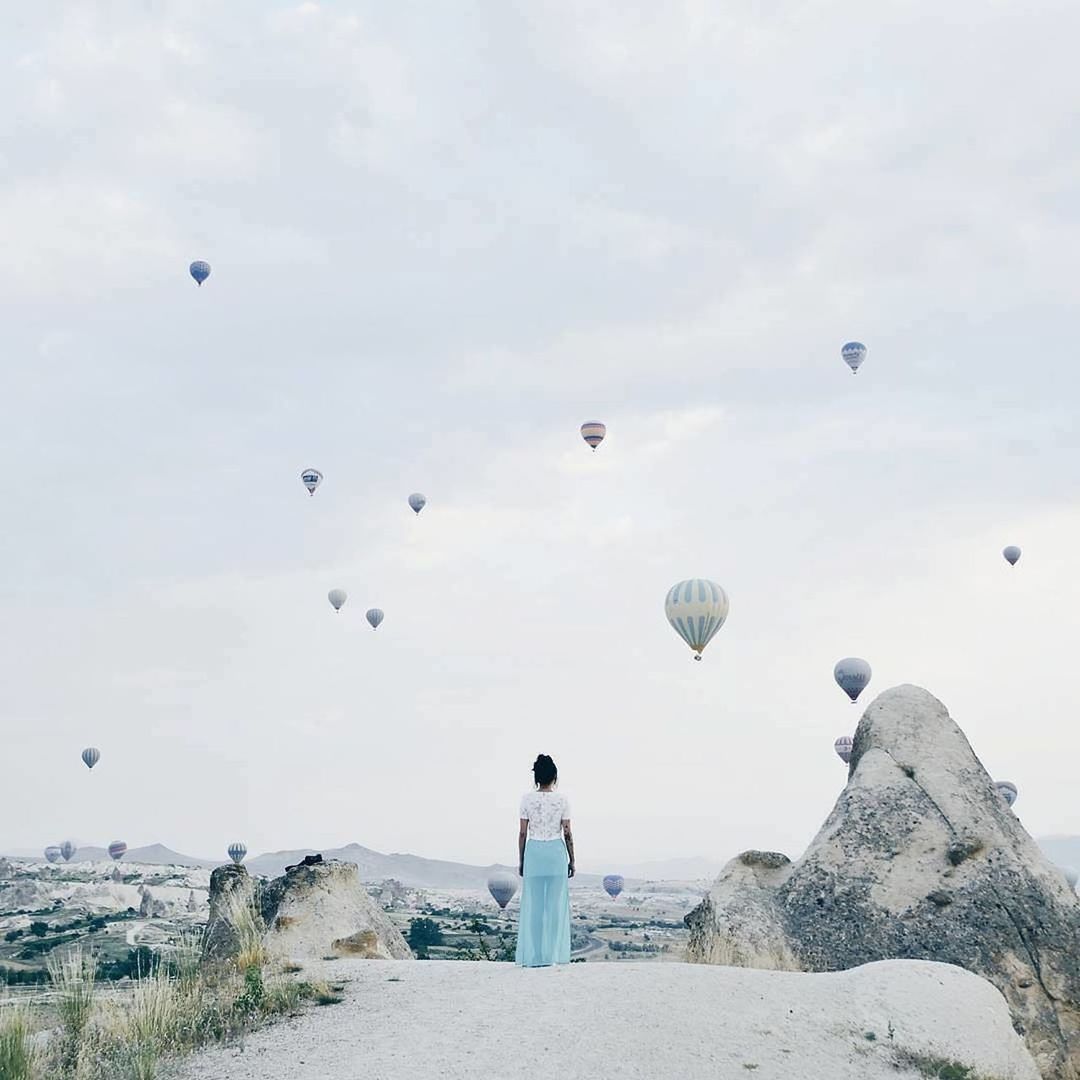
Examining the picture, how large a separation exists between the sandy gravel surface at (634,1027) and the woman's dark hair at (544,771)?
2.24 meters

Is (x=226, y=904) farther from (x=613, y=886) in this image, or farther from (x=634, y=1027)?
(x=613, y=886)

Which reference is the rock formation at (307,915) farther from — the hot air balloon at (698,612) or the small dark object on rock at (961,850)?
the hot air balloon at (698,612)

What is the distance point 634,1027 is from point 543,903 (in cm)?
301

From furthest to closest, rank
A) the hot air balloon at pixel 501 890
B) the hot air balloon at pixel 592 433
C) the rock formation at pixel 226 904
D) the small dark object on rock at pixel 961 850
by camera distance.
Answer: the hot air balloon at pixel 501 890 < the hot air balloon at pixel 592 433 < the rock formation at pixel 226 904 < the small dark object on rock at pixel 961 850

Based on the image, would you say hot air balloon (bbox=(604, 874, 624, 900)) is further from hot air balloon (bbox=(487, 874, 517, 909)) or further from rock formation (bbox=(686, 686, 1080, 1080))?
rock formation (bbox=(686, 686, 1080, 1080))

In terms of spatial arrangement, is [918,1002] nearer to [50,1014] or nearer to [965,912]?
[965,912]

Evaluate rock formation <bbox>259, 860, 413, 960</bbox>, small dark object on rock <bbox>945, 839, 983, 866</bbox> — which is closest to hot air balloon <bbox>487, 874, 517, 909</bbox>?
rock formation <bbox>259, 860, 413, 960</bbox>

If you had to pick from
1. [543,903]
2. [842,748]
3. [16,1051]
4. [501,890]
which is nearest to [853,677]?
[842,748]

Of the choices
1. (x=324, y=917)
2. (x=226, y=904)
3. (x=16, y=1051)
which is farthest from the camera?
(x=226, y=904)

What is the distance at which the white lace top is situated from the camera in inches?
599

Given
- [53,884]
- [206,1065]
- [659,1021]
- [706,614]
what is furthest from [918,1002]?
[53,884]

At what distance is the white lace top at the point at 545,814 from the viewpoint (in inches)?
599

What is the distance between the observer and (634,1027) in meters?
12.4

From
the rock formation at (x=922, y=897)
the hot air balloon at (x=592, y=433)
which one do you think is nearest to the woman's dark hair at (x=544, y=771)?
the rock formation at (x=922, y=897)
